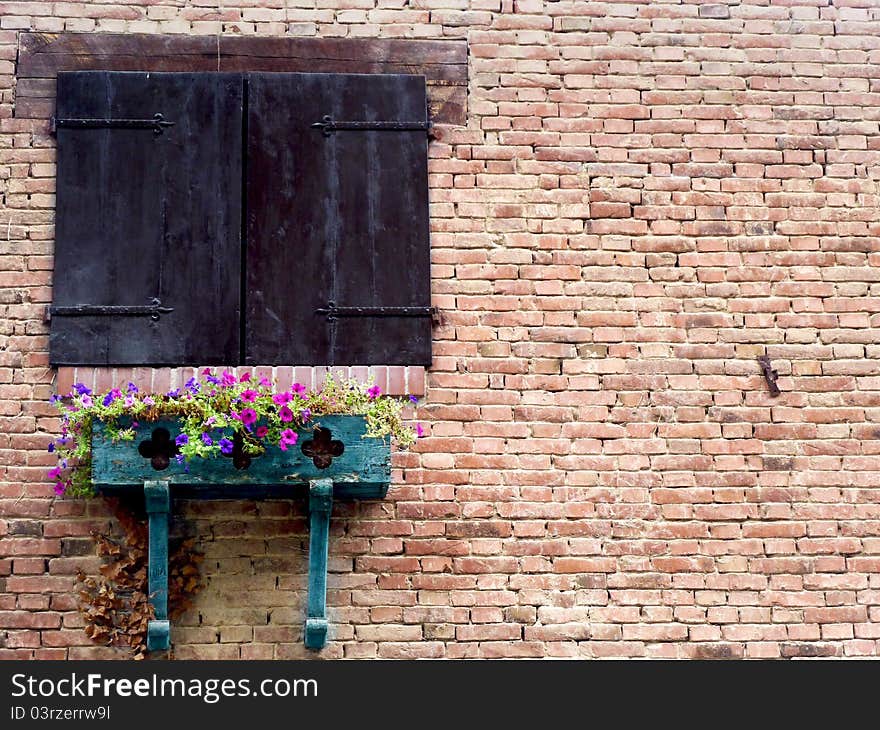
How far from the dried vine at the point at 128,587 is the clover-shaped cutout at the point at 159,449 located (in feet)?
1.29

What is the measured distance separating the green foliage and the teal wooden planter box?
5 cm

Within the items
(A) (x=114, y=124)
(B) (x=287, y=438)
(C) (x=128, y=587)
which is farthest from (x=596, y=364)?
(A) (x=114, y=124)

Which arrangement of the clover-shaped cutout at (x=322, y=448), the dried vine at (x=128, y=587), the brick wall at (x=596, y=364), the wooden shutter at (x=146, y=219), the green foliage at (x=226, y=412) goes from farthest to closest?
the wooden shutter at (x=146, y=219), the brick wall at (x=596, y=364), the dried vine at (x=128, y=587), the clover-shaped cutout at (x=322, y=448), the green foliage at (x=226, y=412)

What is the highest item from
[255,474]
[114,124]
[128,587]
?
[114,124]

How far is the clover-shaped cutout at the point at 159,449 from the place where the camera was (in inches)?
211

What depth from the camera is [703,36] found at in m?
6.38

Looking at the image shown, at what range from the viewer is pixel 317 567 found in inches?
216

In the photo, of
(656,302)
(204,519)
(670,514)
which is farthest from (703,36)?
(204,519)

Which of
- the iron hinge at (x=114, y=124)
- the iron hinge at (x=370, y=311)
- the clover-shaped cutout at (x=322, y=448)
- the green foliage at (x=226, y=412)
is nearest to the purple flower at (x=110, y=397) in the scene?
the green foliage at (x=226, y=412)

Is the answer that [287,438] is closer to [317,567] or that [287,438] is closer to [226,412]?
[226,412]

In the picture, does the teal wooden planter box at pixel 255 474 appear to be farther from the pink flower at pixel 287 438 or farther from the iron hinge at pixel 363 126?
the iron hinge at pixel 363 126

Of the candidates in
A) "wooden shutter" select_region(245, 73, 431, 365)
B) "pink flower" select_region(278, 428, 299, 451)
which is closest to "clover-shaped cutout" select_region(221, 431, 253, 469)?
"pink flower" select_region(278, 428, 299, 451)

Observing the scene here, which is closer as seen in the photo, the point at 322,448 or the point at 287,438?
the point at 287,438

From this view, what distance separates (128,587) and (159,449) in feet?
2.05
